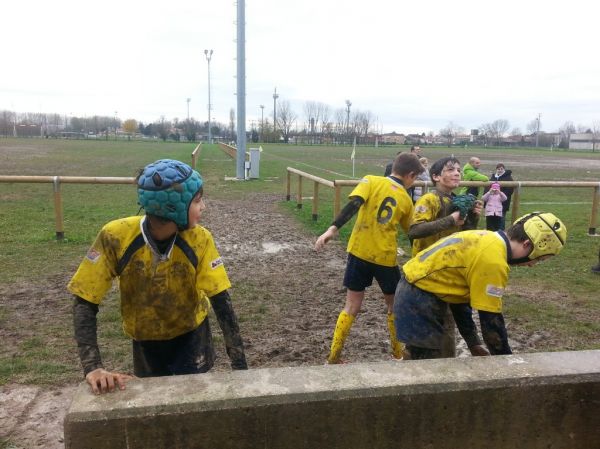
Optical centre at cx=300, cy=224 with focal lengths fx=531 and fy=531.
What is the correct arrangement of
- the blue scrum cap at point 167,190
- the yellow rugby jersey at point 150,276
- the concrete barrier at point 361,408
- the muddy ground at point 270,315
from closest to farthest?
1. the concrete barrier at point 361,408
2. the blue scrum cap at point 167,190
3. the yellow rugby jersey at point 150,276
4. the muddy ground at point 270,315

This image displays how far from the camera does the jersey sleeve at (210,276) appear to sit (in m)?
2.35

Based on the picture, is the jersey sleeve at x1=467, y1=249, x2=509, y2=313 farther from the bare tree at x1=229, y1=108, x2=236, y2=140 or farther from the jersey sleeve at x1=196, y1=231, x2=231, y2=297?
the bare tree at x1=229, y1=108, x2=236, y2=140

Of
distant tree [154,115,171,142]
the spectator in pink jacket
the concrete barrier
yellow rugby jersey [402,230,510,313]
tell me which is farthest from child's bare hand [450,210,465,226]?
distant tree [154,115,171,142]

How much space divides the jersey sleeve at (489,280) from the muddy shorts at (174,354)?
4.44 feet

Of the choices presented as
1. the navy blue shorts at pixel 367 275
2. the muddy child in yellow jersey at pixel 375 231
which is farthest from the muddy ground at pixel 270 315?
the navy blue shorts at pixel 367 275

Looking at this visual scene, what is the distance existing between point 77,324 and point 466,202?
114 inches

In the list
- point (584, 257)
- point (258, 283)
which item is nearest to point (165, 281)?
point (258, 283)

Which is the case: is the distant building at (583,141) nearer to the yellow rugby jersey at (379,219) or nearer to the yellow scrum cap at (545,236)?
the yellow rugby jersey at (379,219)

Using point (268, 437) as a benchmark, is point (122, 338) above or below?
below

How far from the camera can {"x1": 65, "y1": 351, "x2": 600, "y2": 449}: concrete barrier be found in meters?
1.99

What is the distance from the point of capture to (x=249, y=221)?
11328mm

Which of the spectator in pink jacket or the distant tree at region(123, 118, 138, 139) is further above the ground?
the distant tree at region(123, 118, 138, 139)

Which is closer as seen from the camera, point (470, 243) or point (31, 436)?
point (470, 243)

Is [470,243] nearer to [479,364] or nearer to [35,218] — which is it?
[479,364]
